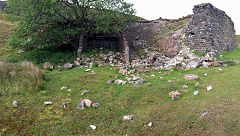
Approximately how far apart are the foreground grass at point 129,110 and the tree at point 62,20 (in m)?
5.80

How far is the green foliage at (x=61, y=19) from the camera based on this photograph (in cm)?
1303

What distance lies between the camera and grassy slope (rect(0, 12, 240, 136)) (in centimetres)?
579

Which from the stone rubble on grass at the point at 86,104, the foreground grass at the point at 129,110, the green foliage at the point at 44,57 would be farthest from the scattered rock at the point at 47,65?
the stone rubble on grass at the point at 86,104

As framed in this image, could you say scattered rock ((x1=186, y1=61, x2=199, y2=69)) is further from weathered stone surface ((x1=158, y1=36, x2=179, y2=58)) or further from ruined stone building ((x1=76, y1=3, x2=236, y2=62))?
weathered stone surface ((x1=158, y1=36, x2=179, y2=58))

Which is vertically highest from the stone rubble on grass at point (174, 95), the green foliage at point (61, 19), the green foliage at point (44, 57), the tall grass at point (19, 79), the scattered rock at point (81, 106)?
the green foliage at point (61, 19)

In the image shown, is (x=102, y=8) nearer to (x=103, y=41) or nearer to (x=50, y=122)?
(x=103, y=41)

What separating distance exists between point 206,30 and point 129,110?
33.1 ft

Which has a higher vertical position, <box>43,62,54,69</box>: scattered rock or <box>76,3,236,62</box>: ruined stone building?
<box>76,3,236,62</box>: ruined stone building

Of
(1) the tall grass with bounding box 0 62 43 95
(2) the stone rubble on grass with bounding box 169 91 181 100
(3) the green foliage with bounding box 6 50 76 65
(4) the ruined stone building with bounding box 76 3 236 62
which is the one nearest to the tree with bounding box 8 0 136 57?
(3) the green foliage with bounding box 6 50 76 65

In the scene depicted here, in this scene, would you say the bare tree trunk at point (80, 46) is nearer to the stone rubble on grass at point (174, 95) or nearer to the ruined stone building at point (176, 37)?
the ruined stone building at point (176, 37)

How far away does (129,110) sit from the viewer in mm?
7074

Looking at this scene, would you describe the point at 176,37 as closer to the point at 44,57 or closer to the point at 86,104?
the point at 44,57

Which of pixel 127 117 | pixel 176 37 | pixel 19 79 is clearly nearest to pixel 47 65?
pixel 19 79

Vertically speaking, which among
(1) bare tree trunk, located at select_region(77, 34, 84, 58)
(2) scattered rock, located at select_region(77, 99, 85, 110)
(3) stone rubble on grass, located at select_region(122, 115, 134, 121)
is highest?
(1) bare tree trunk, located at select_region(77, 34, 84, 58)
